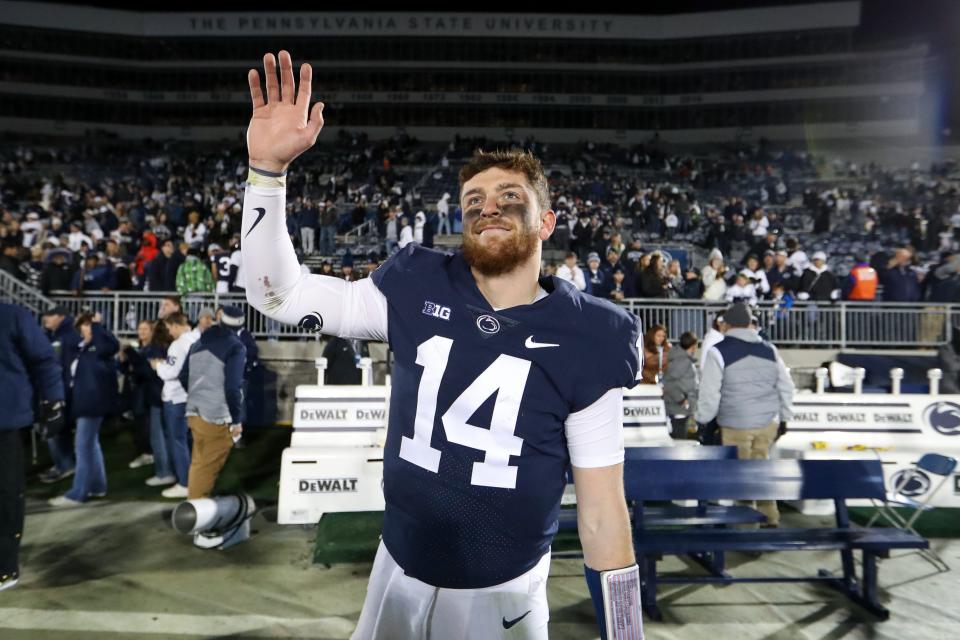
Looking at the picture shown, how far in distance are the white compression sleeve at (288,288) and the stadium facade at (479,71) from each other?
4523 centimetres

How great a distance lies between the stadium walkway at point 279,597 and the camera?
16.1 feet

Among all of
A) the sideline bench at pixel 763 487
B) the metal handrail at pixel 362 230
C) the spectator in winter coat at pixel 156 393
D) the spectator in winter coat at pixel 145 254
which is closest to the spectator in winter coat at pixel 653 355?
the sideline bench at pixel 763 487

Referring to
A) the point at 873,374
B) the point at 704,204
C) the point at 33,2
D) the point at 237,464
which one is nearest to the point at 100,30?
the point at 33,2

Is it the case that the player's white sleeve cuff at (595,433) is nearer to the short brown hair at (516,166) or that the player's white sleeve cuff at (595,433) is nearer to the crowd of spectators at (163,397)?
the short brown hair at (516,166)

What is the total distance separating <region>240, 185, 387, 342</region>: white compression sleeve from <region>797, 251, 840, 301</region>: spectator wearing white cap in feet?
42.9

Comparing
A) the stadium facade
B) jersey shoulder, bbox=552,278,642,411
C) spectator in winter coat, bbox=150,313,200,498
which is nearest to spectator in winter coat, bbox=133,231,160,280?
spectator in winter coat, bbox=150,313,200,498

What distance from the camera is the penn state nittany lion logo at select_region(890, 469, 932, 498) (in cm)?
767

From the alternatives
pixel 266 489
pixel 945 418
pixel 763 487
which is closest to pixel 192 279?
pixel 266 489

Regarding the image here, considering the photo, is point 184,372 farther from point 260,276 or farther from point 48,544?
point 260,276

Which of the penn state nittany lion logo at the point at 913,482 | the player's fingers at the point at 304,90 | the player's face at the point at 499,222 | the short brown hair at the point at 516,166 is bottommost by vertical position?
the penn state nittany lion logo at the point at 913,482

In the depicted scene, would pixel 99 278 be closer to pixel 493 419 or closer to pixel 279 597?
pixel 279 597

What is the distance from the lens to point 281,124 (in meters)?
1.98

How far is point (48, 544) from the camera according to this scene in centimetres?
643

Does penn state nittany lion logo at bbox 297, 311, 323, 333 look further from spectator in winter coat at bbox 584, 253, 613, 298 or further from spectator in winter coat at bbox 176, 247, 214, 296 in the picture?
spectator in winter coat at bbox 176, 247, 214, 296
